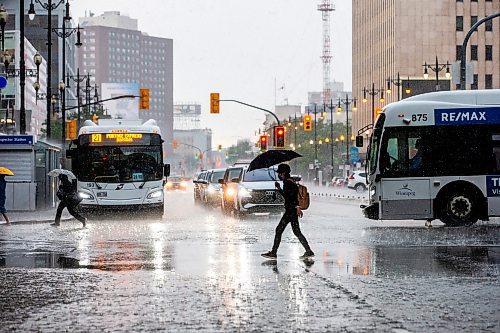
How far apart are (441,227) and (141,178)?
36.0 ft

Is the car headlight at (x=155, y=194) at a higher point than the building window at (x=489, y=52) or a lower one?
lower

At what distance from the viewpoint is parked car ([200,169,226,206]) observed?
48469 millimetres

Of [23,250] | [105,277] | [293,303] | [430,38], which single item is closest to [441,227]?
[23,250]

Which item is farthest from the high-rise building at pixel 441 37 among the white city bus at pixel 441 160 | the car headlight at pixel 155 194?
the white city bus at pixel 441 160

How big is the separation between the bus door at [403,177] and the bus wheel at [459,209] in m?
0.47

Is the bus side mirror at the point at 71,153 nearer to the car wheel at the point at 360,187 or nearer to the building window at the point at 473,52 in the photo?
the car wheel at the point at 360,187

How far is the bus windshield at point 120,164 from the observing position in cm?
3497

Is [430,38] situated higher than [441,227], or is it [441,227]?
[430,38]

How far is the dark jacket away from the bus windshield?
16996 mm

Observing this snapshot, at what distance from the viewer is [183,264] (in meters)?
17.6

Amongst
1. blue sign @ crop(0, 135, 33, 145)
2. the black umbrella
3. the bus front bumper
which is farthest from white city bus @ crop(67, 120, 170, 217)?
the black umbrella

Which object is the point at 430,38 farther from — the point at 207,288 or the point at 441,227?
the point at 207,288

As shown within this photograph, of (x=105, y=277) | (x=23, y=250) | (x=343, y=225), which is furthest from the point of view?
(x=343, y=225)

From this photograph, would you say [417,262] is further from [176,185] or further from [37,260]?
[176,185]
